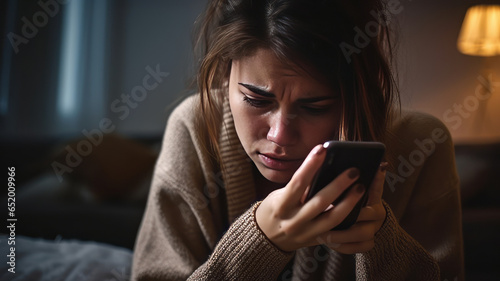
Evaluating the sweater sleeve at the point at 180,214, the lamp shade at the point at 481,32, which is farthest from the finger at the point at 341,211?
the lamp shade at the point at 481,32

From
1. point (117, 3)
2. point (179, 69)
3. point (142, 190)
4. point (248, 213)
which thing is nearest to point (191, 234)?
point (248, 213)

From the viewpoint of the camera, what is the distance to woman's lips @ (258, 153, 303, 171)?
557mm

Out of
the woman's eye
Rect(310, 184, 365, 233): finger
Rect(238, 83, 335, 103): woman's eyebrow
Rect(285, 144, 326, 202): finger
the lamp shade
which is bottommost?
Rect(310, 184, 365, 233): finger

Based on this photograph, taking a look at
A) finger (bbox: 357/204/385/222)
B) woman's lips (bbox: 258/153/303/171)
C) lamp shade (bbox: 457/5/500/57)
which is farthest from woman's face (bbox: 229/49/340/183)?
lamp shade (bbox: 457/5/500/57)

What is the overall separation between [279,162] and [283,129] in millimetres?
49

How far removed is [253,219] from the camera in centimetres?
53

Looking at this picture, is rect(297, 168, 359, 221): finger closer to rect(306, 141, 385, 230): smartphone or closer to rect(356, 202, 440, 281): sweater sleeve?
rect(306, 141, 385, 230): smartphone

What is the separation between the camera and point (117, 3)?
2264mm

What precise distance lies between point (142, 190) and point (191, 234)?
0.91 metres

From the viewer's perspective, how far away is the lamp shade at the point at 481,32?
1126 mm

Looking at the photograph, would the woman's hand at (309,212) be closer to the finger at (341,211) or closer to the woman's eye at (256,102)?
the finger at (341,211)

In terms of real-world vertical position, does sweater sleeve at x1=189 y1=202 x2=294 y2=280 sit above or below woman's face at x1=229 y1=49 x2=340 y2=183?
below

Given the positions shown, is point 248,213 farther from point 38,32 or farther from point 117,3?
point 117,3

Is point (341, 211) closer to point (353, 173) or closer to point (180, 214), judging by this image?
point (353, 173)
